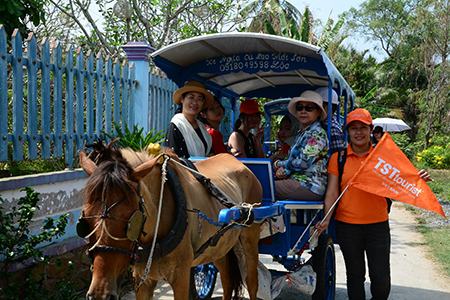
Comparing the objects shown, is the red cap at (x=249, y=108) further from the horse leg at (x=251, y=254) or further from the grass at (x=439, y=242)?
the grass at (x=439, y=242)

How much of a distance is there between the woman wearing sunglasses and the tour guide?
0.14m

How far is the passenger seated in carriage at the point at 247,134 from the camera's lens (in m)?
5.78

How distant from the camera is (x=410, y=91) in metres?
30.5

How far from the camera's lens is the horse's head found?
8.18ft

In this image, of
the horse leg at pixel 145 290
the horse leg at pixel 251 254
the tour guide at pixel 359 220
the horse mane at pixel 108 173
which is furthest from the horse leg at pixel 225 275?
the horse mane at pixel 108 173

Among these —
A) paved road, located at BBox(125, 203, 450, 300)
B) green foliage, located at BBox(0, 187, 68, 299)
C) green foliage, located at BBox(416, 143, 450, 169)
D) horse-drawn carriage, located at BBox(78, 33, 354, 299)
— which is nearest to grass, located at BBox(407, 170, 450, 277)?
paved road, located at BBox(125, 203, 450, 300)

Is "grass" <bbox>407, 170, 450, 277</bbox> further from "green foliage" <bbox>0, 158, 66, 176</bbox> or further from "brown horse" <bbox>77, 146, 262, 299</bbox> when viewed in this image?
"green foliage" <bbox>0, 158, 66, 176</bbox>

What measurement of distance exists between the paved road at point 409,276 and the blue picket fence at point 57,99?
1846 mm

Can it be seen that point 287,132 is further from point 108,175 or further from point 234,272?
point 108,175

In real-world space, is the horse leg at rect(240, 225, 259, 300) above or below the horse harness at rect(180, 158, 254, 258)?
below

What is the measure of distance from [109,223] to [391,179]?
8.59ft

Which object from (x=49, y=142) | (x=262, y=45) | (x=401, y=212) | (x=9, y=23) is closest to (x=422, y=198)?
(x=262, y=45)

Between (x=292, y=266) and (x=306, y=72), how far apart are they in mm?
2098

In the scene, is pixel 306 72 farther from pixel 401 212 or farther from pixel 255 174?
pixel 401 212
